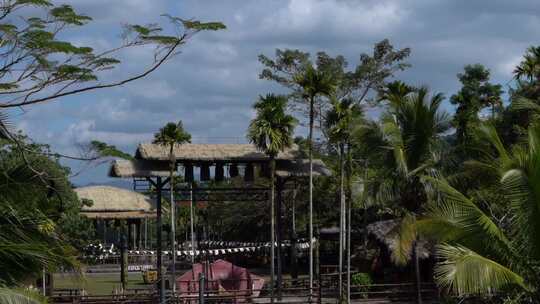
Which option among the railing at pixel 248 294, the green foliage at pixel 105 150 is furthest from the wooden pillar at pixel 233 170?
the green foliage at pixel 105 150

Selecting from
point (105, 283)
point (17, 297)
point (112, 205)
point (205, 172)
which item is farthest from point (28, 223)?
point (112, 205)

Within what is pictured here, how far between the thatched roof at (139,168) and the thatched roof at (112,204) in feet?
41.9

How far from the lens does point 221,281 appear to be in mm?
30984

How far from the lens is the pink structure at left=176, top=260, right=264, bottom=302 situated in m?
29.5

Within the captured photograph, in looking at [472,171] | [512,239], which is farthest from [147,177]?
[512,239]

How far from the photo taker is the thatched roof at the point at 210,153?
3531 centimetres

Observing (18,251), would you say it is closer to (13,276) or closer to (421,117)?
(13,276)

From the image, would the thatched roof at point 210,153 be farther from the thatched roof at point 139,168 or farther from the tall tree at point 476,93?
the tall tree at point 476,93

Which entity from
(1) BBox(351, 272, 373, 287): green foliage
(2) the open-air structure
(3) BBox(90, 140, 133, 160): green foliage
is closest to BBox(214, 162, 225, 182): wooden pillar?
(2) the open-air structure

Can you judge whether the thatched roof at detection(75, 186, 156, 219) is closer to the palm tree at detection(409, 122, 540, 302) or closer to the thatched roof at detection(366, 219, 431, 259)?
the thatched roof at detection(366, 219, 431, 259)

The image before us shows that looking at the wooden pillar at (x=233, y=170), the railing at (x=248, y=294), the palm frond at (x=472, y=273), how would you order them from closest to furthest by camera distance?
the palm frond at (x=472, y=273) < the railing at (x=248, y=294) < the wooden pillar at (x=233, y=170)

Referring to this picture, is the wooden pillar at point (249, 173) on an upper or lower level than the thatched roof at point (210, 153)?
lower

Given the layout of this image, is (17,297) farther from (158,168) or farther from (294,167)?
(294,167)

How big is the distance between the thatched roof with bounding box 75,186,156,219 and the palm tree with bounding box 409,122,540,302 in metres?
35.0
